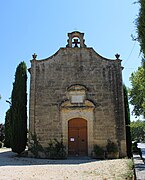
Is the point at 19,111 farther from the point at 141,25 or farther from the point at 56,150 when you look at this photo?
the point at 141,25

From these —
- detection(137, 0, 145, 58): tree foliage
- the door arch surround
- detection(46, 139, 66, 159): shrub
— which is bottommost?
detection(46, 139, 66, 159): shrub

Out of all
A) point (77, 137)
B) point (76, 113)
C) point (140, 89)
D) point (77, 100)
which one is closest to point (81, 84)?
point (77, 100)

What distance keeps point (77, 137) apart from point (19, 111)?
396 centimetres

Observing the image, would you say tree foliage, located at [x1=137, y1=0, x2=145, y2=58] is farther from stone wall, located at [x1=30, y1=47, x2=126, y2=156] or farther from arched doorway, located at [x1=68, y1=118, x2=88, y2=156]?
arched doorway, located at [x1=68, y1=118, x2=88, y2=156]

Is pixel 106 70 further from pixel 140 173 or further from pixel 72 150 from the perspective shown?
pixel 140 173

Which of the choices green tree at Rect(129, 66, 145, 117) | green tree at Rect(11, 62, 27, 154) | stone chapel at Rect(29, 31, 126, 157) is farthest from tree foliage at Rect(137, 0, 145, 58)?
green tree at Rect(11, 62, 27, 154)

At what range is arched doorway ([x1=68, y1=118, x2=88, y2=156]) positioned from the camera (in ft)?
47.6

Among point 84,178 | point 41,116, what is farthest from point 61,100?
point 84,178

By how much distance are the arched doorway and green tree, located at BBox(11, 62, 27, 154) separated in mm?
2838

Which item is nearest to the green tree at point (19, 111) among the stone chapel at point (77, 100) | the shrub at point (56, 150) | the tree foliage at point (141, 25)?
the stone chapel at point (77, 100)

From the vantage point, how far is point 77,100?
14945 millimetres

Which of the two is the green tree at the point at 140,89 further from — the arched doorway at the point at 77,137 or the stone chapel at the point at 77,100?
the arched doorway at the point at 77,137

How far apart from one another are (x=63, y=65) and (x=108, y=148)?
5.80m

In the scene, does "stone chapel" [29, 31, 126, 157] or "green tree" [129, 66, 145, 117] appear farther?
"stone chapel" [29, 31, 126, 157]
